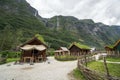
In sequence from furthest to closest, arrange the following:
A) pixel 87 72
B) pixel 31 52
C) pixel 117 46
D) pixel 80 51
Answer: pixel 80 51, pixel 117 46, pixel 31 52, pixel 87 72

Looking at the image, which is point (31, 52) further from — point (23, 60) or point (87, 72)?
point (87, 72)

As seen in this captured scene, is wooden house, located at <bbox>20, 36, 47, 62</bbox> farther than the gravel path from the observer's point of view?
Yes

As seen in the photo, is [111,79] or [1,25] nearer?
[111,79]

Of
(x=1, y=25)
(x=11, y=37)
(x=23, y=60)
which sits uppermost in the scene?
(x=1, y=25)

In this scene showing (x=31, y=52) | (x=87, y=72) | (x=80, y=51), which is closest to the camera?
(x=87, y=72)

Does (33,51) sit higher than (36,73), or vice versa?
(33,51)

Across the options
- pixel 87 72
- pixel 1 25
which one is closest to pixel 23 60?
pixel 87 72

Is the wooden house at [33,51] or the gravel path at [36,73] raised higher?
the wooden house at [33,51]

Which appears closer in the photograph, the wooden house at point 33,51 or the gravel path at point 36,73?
the gravel path at point 36,73

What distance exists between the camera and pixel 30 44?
35.7 m

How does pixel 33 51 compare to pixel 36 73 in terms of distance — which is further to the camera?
pixel 33 51

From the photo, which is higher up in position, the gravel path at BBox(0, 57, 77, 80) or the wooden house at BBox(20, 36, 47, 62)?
the wooden house at BBox(20, 36, 47, 62)

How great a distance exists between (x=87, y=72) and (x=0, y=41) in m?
59.0

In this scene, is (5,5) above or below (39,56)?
above
